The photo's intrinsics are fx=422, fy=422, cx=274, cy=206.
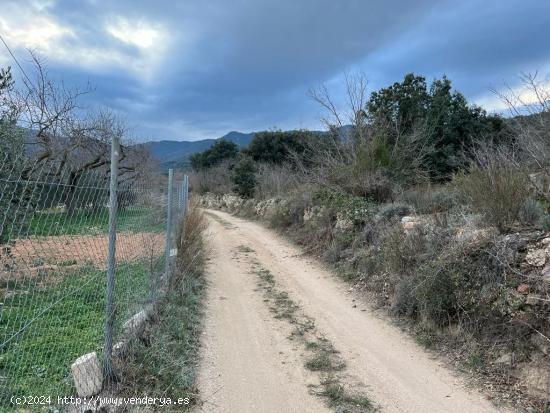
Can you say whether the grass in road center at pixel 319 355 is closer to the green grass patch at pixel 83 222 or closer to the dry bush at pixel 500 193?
the green grass patch at pixel 83 222

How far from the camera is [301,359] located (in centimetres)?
504

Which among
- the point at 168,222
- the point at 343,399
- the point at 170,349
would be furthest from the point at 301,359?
the point at 168,222

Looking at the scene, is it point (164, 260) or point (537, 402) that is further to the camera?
point (164, 260)

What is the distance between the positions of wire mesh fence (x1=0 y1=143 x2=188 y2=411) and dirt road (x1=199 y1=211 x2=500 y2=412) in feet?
A: 3.75

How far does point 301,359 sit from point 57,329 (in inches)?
110

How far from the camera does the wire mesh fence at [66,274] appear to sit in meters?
3.14

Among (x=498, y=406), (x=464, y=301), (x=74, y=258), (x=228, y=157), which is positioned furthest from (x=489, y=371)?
(x=228, y=157)

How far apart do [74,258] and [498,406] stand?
4.43 metres

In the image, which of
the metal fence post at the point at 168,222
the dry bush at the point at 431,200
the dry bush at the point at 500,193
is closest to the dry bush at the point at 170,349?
the metal fence post at the point at 168,222

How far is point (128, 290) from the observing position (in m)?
4.90

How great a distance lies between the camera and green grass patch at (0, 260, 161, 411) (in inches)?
139

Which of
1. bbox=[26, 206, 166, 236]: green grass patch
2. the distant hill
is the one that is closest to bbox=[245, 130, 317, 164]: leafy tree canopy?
the distant hill

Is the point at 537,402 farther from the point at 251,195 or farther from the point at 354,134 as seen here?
the point at 251,195

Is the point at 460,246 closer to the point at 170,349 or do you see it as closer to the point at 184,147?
the point at 170,349
